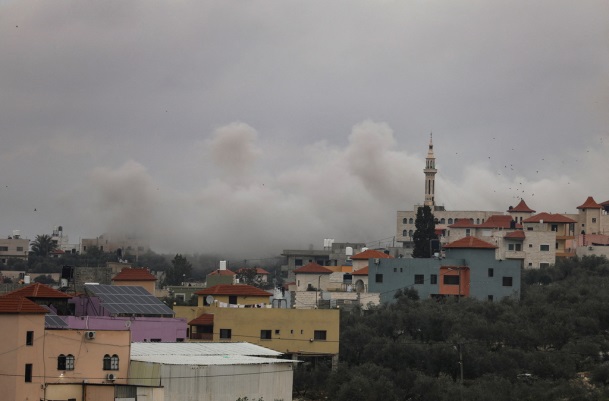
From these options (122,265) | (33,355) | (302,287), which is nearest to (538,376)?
(33,355)

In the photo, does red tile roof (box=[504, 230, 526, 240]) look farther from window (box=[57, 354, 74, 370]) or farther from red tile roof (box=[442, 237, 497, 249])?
window (box=[57, 354, 74, 370])

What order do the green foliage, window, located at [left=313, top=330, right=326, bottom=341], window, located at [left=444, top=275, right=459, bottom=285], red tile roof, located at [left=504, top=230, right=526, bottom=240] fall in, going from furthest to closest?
red tile roof, located at [left=504, top=230, right=526, bottom=240]
window, located at [left=444, top=275, right=459, bottom=285]
window, located at [left=313, top=330, right=326, bottom=341]
the green foliage

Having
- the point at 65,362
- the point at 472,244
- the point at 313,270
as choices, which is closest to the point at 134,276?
the point at 472,244

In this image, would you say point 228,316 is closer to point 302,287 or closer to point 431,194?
point 302,287

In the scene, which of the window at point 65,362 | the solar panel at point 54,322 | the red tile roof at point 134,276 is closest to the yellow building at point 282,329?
the red tile roof at point 134,276

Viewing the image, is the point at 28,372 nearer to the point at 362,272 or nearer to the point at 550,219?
the point at 362,272

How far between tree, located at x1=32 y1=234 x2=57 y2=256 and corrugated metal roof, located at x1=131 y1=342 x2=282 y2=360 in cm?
11948

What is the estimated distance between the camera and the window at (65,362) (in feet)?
189

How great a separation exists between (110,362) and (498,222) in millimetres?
107572

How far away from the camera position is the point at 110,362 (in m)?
58.8

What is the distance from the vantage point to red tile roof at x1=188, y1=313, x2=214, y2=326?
80625 mm

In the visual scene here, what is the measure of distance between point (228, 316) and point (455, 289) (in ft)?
111

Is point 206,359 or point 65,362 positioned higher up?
point 206,359

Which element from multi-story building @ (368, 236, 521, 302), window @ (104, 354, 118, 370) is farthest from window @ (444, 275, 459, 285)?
window @ (104, 354, 118, 370)
